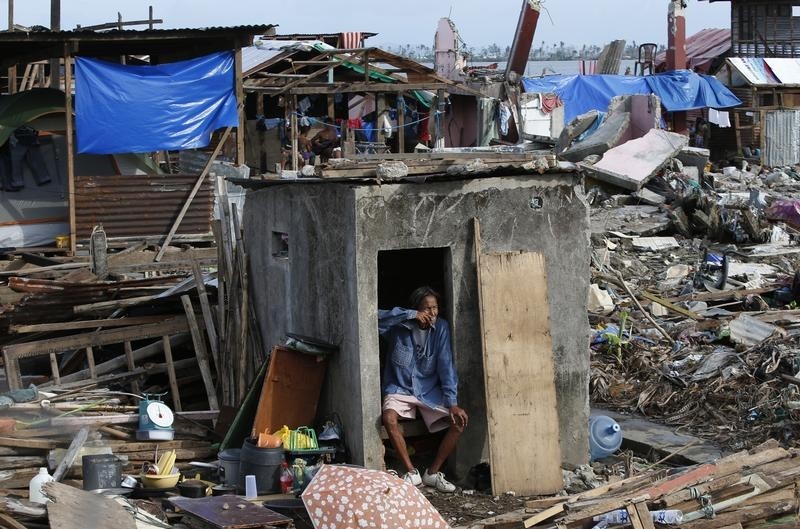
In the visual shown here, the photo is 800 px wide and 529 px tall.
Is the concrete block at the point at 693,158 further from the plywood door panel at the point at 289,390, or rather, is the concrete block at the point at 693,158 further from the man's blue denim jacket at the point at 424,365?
the man's blue denim jacket at the point at 424,365

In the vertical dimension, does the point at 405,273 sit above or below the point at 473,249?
below

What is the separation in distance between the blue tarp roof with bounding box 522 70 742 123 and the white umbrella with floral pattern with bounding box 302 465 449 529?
25036 mm

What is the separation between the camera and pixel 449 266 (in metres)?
8.12

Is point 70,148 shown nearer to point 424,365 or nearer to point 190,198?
→ point 190,198

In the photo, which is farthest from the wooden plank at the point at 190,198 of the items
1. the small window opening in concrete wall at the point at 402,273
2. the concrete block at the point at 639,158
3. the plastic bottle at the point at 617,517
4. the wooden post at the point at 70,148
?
the plastic bottle at the point at 617,517

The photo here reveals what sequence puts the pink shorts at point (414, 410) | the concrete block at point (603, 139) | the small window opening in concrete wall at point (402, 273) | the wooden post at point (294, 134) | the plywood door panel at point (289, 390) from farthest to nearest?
1. the wooden post at point (294, 134)
2. the concrete block at point (603, 139)
3. the small window opening in concrete wall at point (402, 273)
4. the plywood door panel at point (289, 390)
5. the pink shorts at point (414, 410)

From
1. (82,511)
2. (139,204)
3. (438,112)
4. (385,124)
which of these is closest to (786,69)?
(438,112)

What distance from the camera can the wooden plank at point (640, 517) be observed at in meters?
6.43

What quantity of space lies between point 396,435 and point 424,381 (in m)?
0.47

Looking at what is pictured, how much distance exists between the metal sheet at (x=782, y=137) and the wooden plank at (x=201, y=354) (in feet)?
86.7

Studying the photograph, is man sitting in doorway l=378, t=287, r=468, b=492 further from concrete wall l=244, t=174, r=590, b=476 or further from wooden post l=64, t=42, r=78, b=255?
wooden post l=64, t=42, r=78, b=255

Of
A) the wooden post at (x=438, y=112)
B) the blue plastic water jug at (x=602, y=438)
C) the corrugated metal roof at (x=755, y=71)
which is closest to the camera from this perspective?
the blue plastic water jug at (x=602, y=438)

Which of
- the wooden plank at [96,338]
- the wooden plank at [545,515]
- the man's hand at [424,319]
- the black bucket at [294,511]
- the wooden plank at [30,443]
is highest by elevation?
the man's hand at [424,319]

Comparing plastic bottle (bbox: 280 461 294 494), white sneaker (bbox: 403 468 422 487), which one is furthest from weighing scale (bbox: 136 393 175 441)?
white sneaker (bbox: 403 468 422 487)
